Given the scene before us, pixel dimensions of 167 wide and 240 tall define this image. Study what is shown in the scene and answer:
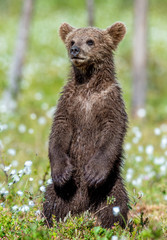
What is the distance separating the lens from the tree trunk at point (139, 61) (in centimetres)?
1314

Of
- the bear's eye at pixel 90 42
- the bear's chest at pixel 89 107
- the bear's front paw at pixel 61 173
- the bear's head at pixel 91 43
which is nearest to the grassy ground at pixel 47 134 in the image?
the bear's front paw at pixel 61 173

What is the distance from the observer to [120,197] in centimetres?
433

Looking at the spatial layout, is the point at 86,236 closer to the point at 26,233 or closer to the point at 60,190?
the point at 26,233

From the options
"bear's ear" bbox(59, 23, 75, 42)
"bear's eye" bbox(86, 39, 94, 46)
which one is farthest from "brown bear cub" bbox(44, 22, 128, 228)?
"bear's ear" bbox(59, 23, 75, 42)

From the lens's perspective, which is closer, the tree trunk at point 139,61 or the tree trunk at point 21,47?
the tree trunk at point 21,47

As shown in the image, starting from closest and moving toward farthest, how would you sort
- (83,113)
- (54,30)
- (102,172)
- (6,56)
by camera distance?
1. (102,172)
2. (83,113)
3. (6,56)
4. (54,30)

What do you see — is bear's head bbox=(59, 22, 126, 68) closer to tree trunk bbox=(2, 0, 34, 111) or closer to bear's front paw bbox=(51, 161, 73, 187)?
bear's front paw bbox=(51, 161, 73, 187)

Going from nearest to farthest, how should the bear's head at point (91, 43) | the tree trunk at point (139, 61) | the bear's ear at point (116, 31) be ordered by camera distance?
the bear's head at point (91, 43)
the bear's ear at point (116, 31)
the tree trunk at point (139, 61)

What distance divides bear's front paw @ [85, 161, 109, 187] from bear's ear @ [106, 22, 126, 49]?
1687 millimetres

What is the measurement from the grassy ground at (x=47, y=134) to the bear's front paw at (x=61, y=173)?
18 centimetres

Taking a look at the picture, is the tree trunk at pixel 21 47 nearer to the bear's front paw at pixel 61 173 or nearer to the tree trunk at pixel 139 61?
the tree trunk at pixel 139 61

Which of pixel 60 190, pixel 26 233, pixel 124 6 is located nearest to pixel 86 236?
pixel 26 233

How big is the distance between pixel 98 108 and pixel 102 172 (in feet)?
2.31

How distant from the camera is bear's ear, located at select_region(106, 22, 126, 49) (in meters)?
5.09
